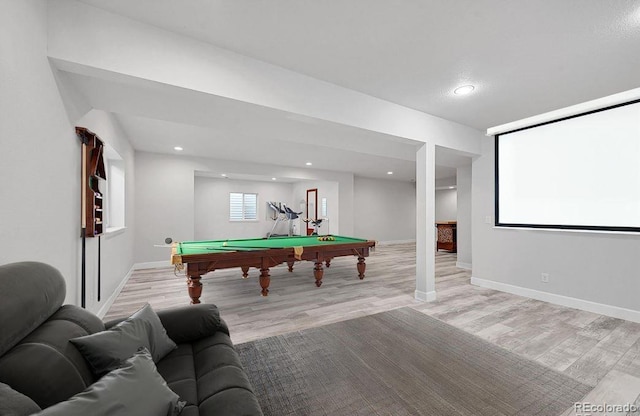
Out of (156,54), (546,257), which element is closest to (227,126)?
(156,54)

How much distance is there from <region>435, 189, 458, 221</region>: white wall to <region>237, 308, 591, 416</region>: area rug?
951 centimetres

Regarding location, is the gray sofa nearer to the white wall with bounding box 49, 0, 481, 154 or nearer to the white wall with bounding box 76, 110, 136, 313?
the white wall with bounding box 49, 0, 481, 154

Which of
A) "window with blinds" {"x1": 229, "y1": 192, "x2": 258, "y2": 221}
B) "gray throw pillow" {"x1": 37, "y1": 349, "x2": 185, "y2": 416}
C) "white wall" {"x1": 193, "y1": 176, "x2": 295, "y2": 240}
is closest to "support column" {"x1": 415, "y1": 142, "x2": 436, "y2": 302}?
"gray throw pillow" {"x1": 37, "y1": 349, "x2": 185, "y2": 416}

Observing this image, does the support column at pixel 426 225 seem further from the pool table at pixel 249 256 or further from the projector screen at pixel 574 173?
the projector screen at pixel 574 173

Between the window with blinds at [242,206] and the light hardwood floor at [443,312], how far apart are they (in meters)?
3.90

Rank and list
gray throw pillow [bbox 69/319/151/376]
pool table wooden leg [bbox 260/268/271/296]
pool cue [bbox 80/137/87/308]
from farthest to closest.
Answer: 1. pool table wooden leg [bbox 260/268/271/296]
2. pool cue [bbox 80/137/87/308]
3. gray throw pillow [bbox 69/319/151/376]

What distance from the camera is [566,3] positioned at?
1.68m

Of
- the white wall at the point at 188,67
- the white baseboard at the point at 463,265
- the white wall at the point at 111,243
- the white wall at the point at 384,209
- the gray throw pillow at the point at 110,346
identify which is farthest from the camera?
the white wall at the point at 384,209

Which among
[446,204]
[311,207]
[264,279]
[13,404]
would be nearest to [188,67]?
[13,404]

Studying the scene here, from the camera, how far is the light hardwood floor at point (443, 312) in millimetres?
2139

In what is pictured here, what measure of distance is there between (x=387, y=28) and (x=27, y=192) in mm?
2510

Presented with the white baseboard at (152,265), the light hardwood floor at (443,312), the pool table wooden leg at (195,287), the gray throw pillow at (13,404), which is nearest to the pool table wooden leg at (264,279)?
the light hardwood floor at (443,312)

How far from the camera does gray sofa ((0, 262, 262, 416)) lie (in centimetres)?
82

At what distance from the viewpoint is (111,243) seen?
3.57 meters
